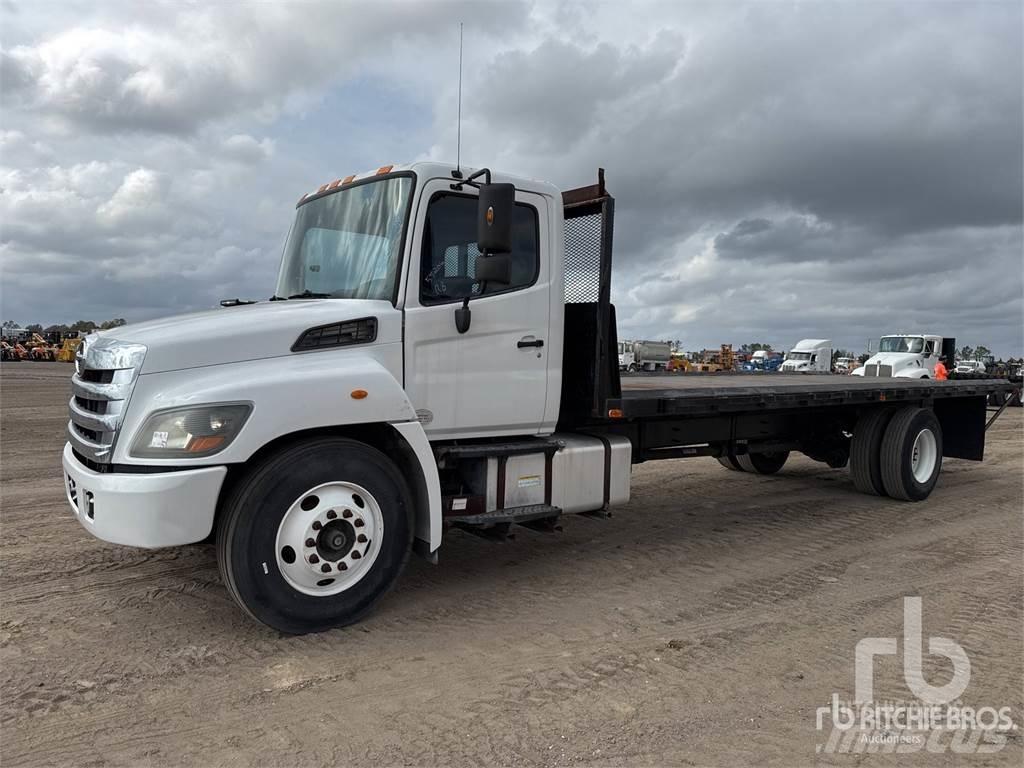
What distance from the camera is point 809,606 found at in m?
5.10

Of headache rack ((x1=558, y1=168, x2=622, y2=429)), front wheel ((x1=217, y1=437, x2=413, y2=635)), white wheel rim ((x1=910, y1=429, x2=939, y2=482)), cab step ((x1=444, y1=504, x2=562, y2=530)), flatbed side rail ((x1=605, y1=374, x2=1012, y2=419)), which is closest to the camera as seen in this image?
front wheel ((x1=217, y1=437, x2=413, y2=635))

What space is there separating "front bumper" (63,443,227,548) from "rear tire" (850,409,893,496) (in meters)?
7.57

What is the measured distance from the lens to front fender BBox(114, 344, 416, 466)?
3953 mm

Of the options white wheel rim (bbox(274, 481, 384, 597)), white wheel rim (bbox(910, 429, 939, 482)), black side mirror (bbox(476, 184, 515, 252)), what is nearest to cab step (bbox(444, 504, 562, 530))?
white wheel rim (bbox(274, 481, 384, 597))

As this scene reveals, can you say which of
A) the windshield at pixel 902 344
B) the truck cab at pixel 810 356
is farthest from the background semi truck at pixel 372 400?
the truck cab at pixel 810 356

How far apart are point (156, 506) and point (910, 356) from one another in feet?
93.4

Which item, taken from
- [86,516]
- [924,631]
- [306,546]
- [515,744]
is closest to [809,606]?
[924,631]

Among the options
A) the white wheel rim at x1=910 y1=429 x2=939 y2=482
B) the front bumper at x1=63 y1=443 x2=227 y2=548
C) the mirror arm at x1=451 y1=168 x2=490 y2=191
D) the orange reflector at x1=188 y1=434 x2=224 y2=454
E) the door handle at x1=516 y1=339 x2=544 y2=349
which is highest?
the mirror arm at x1=451 y1=168 x2=490 y2=191

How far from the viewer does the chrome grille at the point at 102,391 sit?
4.00 metres

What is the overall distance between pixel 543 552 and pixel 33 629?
11.9ft

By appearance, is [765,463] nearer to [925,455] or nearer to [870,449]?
[870,449]

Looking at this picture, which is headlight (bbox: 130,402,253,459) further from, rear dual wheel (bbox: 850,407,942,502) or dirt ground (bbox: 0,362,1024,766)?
rear dual wheel (bbox: 850,407,942,502)

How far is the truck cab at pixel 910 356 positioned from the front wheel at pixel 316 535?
1003 inches

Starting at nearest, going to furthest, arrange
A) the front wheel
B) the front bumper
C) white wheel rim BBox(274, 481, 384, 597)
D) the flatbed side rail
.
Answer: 1. the front bumper
2. the front wheel
3. white wheel rim BBox(274, 481, 384, 597)
4. the flatbed side rail
